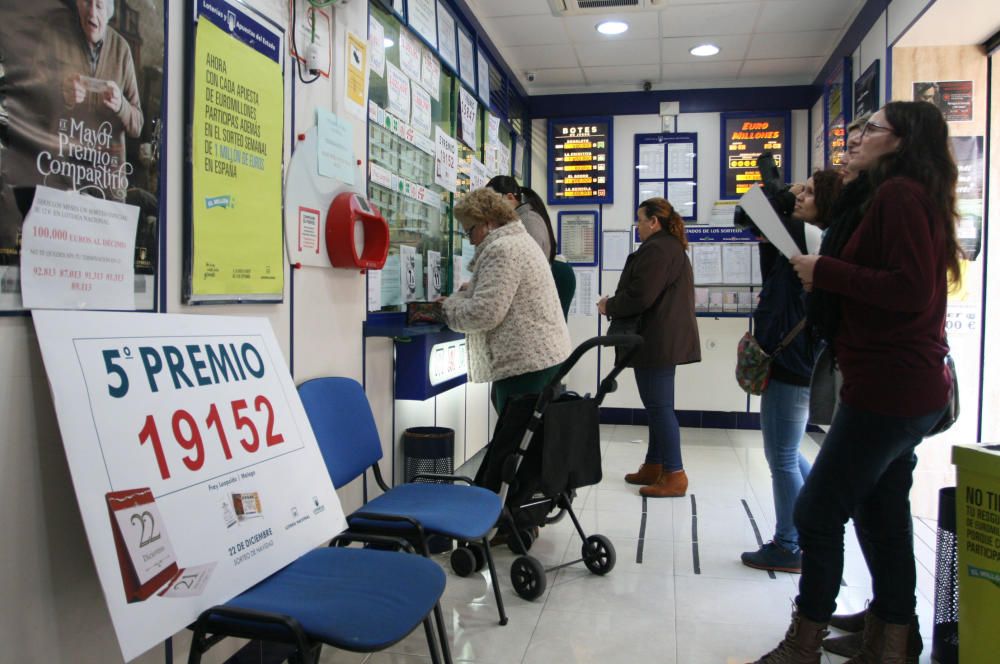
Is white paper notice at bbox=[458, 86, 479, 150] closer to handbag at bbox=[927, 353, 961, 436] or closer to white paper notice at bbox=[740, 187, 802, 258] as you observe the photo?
white paper notice at bbox=[740, 187, 802, 258]

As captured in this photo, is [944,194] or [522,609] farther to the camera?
[522,609]


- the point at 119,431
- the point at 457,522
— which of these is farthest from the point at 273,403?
the point at 457,522

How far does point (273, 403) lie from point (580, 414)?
1117 millimetres

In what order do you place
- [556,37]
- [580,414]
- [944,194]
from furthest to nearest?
[556,37] → [580,414] → [944,194]

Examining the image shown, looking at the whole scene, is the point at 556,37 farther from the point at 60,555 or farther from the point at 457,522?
the point at 60,555

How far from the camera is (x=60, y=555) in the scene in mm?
1443

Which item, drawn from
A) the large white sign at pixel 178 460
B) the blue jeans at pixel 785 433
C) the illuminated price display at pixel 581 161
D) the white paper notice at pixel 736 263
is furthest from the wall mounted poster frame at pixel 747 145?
the large white sign at pixel 178 460

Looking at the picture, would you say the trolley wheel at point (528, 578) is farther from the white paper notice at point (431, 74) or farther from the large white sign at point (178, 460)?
the white paper notice at point (431, 74)

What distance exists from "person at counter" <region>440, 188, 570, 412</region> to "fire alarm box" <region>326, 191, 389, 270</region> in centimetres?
35

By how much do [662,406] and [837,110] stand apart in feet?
8.49

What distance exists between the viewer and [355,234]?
8.72ft

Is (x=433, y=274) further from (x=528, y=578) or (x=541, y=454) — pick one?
(x=528, y=578)

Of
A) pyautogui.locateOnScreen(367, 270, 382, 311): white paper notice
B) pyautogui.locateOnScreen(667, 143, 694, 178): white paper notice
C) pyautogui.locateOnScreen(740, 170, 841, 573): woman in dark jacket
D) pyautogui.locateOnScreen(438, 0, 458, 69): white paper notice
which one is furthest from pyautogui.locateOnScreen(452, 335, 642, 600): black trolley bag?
pyautogui.locateOnScreen(667, 143, 694, 178): white paper notice

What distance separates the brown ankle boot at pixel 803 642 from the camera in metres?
1.95
